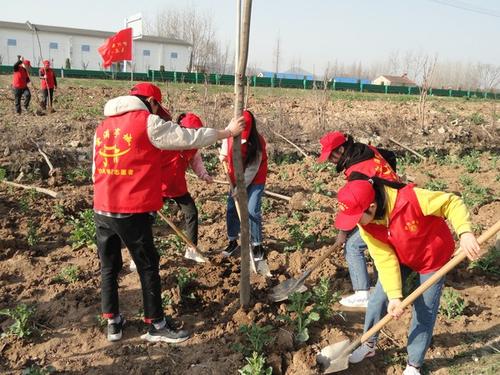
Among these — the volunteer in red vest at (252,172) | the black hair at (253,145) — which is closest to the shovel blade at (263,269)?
the volunteer in red vest at (252,172)

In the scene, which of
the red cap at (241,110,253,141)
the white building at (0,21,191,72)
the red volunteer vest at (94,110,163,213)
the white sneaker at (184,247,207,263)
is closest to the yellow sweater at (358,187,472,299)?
the red volunteer vest at (94,110,163,213)

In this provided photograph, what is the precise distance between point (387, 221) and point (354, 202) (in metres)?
0.34

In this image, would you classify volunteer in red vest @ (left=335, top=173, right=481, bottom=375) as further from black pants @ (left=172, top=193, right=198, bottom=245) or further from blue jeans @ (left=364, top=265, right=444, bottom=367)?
black pants @ (left=172, top=193, right=198, bottom=245)

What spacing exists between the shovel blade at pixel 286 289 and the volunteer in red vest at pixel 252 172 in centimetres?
66

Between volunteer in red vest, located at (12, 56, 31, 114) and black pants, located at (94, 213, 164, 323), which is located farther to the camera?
volunteer in red vest, located at (12, 56, 31, 114)

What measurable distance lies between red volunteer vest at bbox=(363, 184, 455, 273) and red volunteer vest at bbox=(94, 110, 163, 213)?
1.42 metres

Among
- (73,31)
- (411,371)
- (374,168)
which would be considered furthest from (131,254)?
(73,31)

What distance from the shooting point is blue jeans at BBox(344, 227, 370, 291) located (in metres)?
3.70

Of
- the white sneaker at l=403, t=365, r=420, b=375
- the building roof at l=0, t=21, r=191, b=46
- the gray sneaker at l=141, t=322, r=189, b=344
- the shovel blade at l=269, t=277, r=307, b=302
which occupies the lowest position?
the gray sneaker at l=141, t=322, r=189, b=344

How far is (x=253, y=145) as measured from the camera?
419 centimetres

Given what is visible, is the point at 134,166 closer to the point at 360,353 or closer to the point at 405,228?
the point at 405,228

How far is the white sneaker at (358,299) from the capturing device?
3.83 metres

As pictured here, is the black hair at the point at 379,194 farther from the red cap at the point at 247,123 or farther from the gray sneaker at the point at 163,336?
the gray sneaker at the point at 163,336

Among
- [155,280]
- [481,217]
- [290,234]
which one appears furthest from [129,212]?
[481,217]
